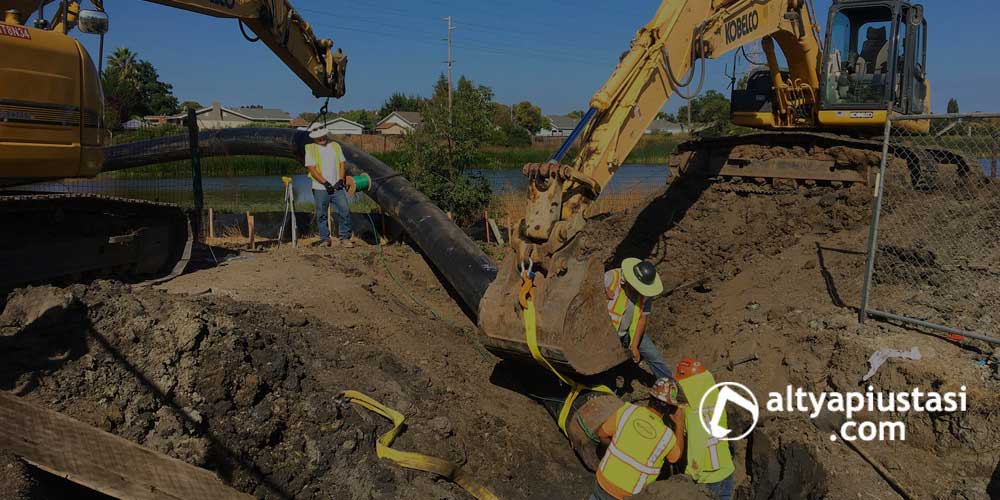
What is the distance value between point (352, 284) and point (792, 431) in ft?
15.8

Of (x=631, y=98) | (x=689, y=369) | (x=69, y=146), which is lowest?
(x=689, y=369)

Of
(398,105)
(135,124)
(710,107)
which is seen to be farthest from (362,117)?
(135,124)

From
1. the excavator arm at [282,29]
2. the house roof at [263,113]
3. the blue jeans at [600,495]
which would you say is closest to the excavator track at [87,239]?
the excavator arm at [282,29]

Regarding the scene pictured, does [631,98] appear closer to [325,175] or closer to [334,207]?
[325,175]

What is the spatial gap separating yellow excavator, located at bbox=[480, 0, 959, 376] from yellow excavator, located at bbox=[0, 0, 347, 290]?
3.53 metres

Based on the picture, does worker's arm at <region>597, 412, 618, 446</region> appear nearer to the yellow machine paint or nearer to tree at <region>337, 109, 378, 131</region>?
the yellow machine paint

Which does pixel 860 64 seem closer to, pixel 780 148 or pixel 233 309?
pixel 780 148

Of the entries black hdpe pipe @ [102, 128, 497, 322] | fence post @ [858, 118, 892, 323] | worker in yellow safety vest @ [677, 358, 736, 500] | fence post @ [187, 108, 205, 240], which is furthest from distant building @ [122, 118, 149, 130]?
fence post @ [858, 118, 892, 323]

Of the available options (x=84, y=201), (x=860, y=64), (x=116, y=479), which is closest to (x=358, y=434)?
(x=116, y=479)

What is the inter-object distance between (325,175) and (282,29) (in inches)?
89.5

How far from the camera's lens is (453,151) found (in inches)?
508

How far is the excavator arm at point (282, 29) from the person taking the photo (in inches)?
240

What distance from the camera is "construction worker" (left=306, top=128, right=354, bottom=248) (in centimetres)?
967

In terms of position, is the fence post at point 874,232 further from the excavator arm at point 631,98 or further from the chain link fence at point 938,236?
the excavator arm at point 631,98
